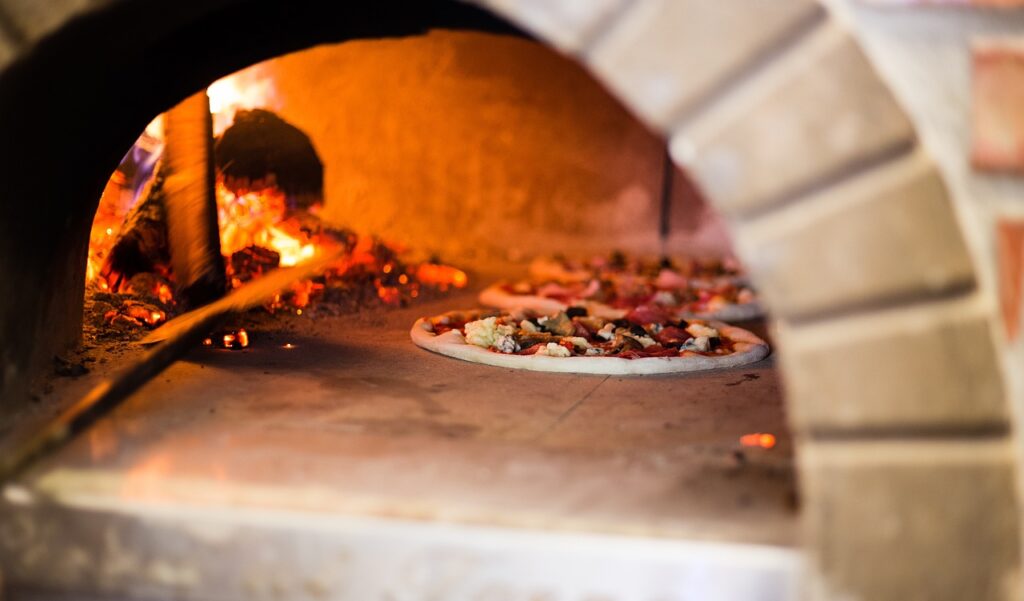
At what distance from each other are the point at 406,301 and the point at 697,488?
3.08 meters

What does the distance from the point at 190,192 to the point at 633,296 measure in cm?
225

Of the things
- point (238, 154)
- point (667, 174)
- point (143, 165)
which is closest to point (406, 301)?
point (238, 154)

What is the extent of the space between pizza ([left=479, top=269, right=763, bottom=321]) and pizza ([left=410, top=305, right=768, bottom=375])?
372 mm

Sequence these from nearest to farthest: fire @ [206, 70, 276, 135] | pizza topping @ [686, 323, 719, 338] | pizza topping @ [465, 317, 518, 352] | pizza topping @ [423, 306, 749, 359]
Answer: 1. pizza topping @ [423, 306, 749, 359]
2. pizza topping @ [465, 317, 518, 352]
3. pizza topping @ [686, 323, 719, 338]
4. fire @ [206, 70, 276, 135]

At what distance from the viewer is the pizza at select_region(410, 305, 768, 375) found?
3.59m

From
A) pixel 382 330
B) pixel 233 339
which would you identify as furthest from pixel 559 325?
pixel 233 339

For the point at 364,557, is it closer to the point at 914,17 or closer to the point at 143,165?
the point at 914,17

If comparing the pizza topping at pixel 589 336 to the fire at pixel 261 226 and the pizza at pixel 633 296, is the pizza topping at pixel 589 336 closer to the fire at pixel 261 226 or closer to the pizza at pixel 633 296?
the pizza at pixel 633 296

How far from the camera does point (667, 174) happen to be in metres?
6.98

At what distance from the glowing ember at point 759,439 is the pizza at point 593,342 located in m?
0.86

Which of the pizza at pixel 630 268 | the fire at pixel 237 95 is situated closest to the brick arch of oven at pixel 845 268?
the fire at pixel 237 95

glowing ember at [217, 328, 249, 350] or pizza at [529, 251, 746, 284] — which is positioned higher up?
pizza at [529, 251, 746, 284]

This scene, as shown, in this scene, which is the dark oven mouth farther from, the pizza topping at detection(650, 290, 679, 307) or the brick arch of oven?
the brick arch of oven

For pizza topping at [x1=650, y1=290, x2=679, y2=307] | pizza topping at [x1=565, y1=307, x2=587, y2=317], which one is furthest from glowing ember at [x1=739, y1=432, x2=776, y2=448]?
pizza topping at [x1=650, y1=290, x2=679, y2=307]
